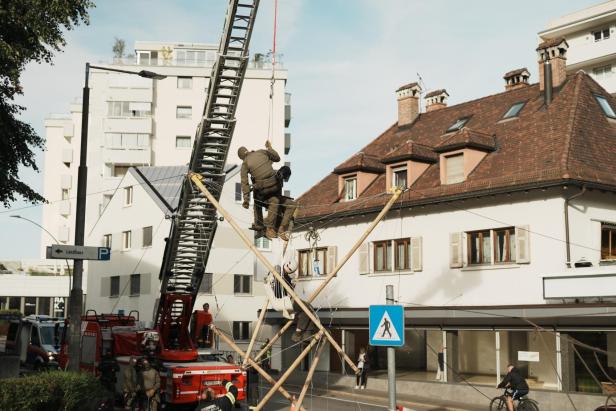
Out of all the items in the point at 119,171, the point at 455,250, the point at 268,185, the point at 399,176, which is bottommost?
the point at 455,250

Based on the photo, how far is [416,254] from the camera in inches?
1138

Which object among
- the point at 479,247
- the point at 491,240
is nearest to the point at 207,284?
the point at 479,247

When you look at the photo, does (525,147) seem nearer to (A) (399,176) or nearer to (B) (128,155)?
(A) (399,176)

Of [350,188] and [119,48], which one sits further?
[119,48]

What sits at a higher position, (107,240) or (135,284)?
(107,240)

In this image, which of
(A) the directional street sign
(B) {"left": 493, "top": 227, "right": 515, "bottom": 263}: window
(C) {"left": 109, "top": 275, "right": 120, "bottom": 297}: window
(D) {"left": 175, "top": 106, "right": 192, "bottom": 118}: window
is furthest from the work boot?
(D) {"left": 175, "top": 106, "right": 192, "bottom": 118}: window

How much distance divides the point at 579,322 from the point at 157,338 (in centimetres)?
1238

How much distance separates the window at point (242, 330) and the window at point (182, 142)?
23626 millimetres

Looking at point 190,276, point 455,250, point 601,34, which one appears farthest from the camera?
point 601,34

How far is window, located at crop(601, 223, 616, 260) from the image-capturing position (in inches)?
1013

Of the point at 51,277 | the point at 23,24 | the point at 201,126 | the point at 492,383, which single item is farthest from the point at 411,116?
the point at 51,277

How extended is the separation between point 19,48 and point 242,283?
3226 cm

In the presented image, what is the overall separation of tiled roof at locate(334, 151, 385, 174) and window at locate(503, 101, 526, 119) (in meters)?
5.61

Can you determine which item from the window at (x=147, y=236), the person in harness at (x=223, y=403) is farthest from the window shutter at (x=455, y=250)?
the window at (x=147, y=236)
